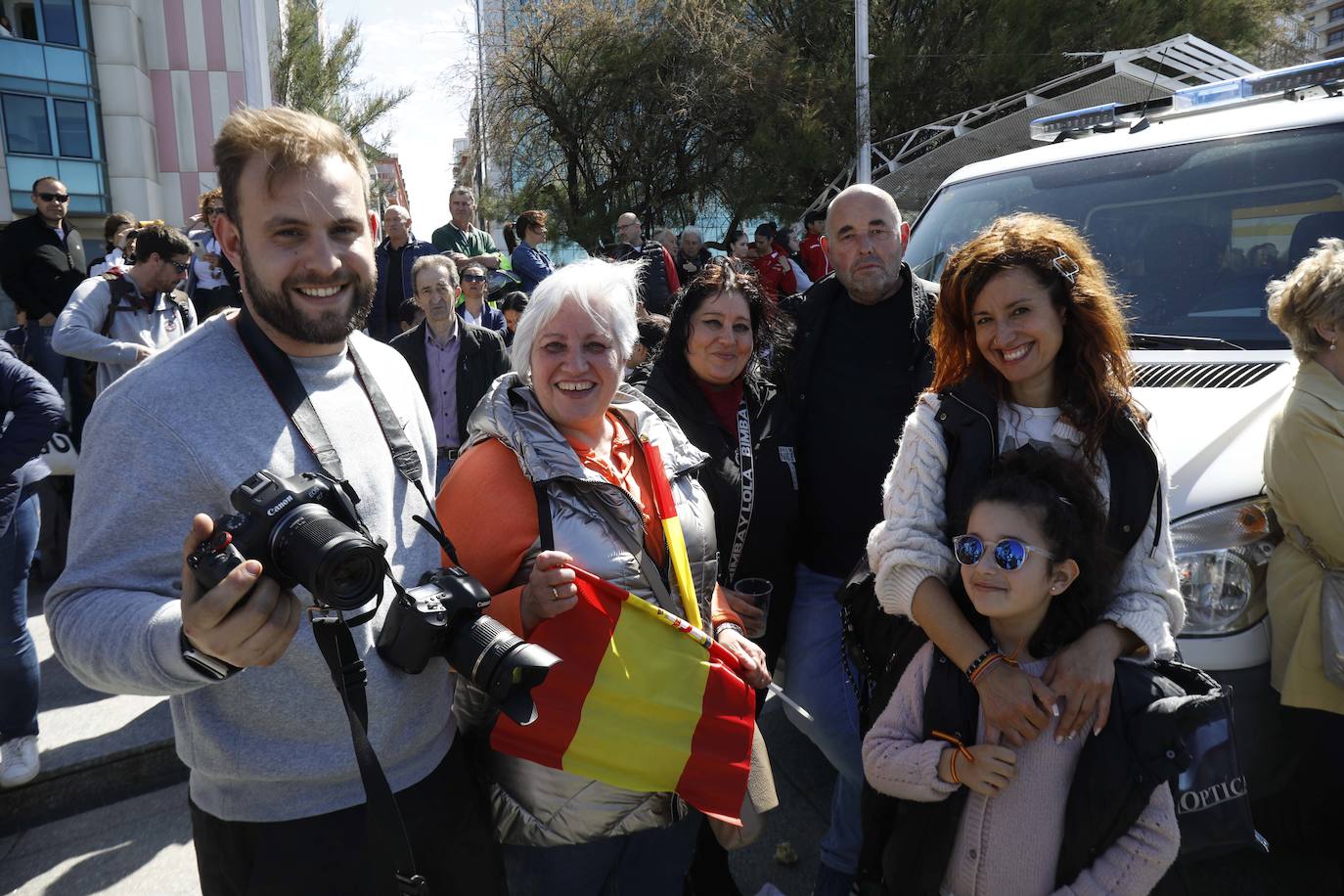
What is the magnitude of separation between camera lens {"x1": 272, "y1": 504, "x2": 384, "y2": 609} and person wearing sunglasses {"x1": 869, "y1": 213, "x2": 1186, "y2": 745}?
136 cm

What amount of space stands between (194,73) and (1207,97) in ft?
91.0

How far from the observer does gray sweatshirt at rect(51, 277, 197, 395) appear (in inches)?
184

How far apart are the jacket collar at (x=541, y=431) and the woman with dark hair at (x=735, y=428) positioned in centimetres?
54

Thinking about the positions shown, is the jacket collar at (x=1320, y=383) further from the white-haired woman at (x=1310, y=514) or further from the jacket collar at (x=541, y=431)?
the jacket collar at (x=541, y=431)

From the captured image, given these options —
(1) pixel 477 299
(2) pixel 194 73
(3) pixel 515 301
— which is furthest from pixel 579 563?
(2) pixel 194 73

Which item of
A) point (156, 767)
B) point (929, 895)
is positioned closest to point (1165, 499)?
point (929, 895)

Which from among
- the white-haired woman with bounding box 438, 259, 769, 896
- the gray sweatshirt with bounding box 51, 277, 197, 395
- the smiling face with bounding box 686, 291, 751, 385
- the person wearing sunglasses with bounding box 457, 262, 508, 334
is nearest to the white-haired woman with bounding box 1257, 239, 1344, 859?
the white-haired woman with bounding box 438, 259, 769, 896

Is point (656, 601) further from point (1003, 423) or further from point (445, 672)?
point (1003, 423)

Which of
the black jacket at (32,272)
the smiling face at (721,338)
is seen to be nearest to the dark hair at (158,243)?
the black jacket at (32,272)

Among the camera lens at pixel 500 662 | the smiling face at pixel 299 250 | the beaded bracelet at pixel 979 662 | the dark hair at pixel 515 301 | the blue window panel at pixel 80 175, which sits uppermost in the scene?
the blue window panel at pixel 80 175

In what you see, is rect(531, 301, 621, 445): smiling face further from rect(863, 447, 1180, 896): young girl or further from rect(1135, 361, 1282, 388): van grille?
rect(1135, 361, 1282, 388): van grille

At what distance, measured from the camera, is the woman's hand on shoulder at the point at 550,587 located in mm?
1816

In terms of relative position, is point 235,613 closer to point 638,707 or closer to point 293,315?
point 293,315

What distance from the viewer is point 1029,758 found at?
2025 mm
